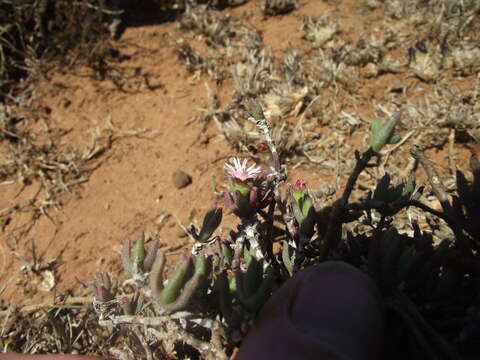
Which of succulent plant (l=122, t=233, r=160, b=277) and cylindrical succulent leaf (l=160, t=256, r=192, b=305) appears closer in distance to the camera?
cylindrical succulent leaf (l=160, t=256, r=192, b=305)

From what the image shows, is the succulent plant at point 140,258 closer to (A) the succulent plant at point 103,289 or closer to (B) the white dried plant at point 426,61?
(A) the succulent plant at point 103,289

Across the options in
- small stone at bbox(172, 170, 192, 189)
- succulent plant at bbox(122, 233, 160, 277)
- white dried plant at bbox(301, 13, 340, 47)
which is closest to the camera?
succulent plant at bbox(122, 233, 160, 277)

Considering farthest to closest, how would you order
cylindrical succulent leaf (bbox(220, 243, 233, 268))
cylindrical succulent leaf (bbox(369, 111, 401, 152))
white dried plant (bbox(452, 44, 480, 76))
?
white dried plant (bbox(452, 44, 480, 76)) < cylindrical succulent leaf (bbox(220, 243, 233, 268)) < cylindrical succulent leaf (bbox(369, 111, 401, 152))

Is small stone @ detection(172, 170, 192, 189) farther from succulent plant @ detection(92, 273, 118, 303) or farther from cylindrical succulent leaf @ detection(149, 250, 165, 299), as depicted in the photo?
cylindrical succulent leaf @ detection(149, 250, 165, 299)

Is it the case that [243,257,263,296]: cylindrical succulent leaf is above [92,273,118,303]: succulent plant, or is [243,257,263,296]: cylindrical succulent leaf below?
above

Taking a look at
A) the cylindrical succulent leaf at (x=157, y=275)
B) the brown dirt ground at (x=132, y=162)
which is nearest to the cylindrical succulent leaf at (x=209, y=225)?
the cylindrical succulent leaf at (x=157, y=275)

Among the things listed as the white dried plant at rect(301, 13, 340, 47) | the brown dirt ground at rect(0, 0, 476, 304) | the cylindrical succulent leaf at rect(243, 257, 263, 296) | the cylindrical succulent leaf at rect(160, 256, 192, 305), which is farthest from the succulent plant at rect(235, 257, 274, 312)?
the white dried plant at rect(301, 13, 340, 47)
